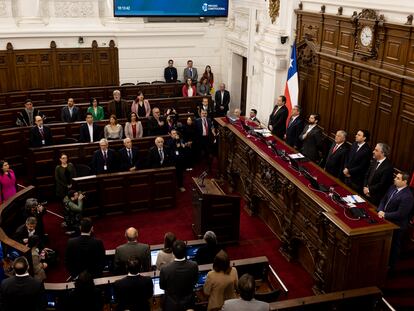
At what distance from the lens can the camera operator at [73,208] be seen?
Result: 762 centimetres

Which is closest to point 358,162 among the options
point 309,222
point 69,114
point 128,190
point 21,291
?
point 309,222

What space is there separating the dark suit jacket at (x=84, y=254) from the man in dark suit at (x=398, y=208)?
11.2ft

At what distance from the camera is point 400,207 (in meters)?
5.82

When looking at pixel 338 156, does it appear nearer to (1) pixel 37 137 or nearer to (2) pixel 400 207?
(2) pixel 400 207

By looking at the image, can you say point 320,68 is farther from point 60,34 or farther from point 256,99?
point 60,34

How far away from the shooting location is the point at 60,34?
44.8ft

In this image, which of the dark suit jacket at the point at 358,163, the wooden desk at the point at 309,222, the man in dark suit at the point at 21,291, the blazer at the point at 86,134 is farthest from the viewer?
the blazer at the point at 86,134

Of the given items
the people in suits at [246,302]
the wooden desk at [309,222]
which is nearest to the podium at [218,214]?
the wooden desk at [309,222]

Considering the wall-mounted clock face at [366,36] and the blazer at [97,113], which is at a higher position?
the wall-mounted clock face at [366,36]

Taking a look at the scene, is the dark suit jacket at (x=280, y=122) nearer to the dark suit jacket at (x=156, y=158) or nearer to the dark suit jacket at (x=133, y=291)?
the dark suit jacket at (x=156, y=158)

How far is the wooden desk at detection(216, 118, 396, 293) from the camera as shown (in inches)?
221

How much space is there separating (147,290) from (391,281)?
10.9 ft

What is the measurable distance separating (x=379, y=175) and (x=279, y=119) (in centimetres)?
354

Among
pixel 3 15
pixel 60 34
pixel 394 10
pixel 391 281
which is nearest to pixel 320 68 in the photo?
pixel 394 10
